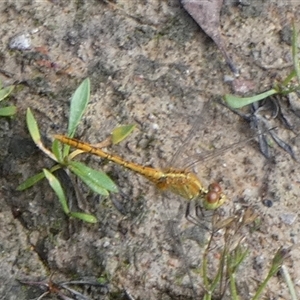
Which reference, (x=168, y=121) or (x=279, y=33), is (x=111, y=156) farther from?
(x=279, y=33)

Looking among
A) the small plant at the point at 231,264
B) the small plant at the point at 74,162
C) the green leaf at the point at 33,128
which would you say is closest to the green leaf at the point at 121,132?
the small plant at the point at 74,162

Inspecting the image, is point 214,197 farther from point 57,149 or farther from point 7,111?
point 7,111

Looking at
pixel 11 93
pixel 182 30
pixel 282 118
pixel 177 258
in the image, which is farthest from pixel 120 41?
pixel 177 258

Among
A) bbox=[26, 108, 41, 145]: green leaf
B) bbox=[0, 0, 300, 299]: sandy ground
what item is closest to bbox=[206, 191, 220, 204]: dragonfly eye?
bbox=[0, 0, 300, 299]: sandy ground

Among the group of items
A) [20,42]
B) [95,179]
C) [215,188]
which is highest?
[20,42]

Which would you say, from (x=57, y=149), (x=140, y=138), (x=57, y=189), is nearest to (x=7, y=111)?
(x=57, y=149)

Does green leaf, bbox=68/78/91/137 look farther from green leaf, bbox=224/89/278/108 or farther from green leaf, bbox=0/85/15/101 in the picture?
green leaf, bbox=224/89/278/108
